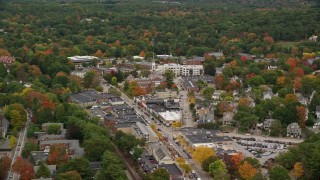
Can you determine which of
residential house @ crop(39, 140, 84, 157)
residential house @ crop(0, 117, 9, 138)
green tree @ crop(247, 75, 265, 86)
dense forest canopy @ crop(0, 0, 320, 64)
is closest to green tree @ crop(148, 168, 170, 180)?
residential house @ crop(39, 140, 84, 157)

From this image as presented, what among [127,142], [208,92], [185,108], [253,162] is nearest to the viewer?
[253,162]

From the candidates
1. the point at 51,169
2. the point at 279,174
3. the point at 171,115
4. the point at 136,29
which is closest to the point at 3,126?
the point at 51,169

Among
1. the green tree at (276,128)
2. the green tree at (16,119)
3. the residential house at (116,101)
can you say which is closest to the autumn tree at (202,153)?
the green tree at (276,128)

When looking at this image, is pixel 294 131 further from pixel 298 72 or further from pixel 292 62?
pixel 292 62

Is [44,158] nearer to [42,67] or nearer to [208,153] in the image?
[208,153]

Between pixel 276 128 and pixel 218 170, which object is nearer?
pixel 218 170

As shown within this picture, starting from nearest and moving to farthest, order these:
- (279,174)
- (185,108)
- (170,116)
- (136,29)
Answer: (279,174) → (170,116) → (185,108) → (136,29)
